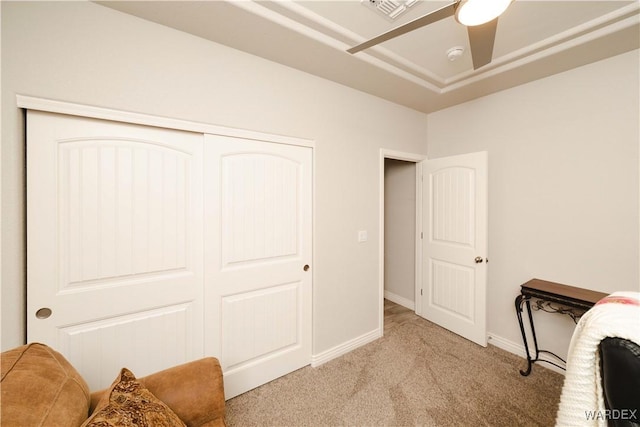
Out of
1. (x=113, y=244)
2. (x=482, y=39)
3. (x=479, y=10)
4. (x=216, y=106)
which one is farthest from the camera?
(x=216, y=106)

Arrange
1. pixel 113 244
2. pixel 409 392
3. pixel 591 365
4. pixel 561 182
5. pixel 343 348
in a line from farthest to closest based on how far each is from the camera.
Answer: pixel 343 348 → pixel 561 182 → pixel 409 392 → pixel 113 244 → pixel 591 365

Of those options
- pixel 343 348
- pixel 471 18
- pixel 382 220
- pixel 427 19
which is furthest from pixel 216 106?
pixel 343 348

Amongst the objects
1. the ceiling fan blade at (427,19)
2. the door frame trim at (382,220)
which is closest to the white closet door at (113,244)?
the ceiling fan blade at (427,19)

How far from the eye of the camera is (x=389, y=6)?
153 cm

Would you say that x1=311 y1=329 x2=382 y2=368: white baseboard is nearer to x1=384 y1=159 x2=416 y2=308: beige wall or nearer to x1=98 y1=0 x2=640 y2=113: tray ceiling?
x1=384 y1=159 x2=416 y2=308: beige wall

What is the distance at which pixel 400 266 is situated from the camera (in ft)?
12.1

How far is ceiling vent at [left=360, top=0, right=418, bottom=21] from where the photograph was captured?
4.88ft

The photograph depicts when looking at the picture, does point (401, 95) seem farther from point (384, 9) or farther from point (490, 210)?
point (490, 210)

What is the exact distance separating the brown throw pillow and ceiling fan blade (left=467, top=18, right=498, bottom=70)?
1990 millimetres

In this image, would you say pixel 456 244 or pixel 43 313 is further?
pixel 456 244

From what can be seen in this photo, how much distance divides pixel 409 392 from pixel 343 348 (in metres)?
0.70

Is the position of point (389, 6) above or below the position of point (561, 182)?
above

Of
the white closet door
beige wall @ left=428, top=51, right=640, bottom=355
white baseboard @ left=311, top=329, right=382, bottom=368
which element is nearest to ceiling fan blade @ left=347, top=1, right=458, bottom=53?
the white closet door

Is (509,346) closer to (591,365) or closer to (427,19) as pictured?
(591,365)
